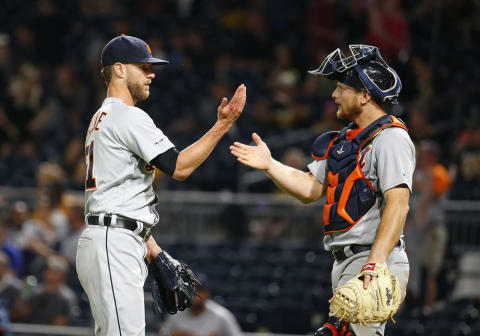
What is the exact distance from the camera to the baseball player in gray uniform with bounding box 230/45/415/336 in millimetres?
4266

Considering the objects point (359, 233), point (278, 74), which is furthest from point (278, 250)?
point (359, 233)

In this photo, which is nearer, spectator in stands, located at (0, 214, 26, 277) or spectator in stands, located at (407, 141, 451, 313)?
spectator in stands, located at (407, 141, 451, 313)

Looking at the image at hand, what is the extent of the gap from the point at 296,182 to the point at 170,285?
913mm

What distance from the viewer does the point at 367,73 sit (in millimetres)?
4531

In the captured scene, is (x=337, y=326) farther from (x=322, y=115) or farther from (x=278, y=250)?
(x=322, y=115)

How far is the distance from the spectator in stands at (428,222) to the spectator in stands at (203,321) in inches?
75.2

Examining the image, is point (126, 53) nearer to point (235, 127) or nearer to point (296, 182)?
point (296, 182)

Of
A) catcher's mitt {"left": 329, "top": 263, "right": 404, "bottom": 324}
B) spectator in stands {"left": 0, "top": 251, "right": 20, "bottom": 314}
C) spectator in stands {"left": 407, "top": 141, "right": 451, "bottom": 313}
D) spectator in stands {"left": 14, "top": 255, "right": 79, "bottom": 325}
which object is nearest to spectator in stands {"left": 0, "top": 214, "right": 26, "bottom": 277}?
spectator in stands {"left": 0, "top": 251, "right": 20, "bottom": 314}

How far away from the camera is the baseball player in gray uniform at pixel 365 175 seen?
4.27 m

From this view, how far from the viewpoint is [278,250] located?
32.3 feet

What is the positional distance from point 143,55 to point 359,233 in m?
1.47

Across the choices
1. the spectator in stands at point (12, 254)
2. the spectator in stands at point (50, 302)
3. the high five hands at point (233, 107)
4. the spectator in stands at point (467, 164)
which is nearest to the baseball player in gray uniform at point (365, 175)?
the high five hands at point (233, 107)

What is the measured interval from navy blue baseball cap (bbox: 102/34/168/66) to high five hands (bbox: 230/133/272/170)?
63 cm

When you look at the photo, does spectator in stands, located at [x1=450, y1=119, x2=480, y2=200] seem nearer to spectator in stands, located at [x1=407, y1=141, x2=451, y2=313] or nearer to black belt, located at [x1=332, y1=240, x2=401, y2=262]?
spectator in stands, located at [x1=407, y1=141, x2=451, y2=313]
